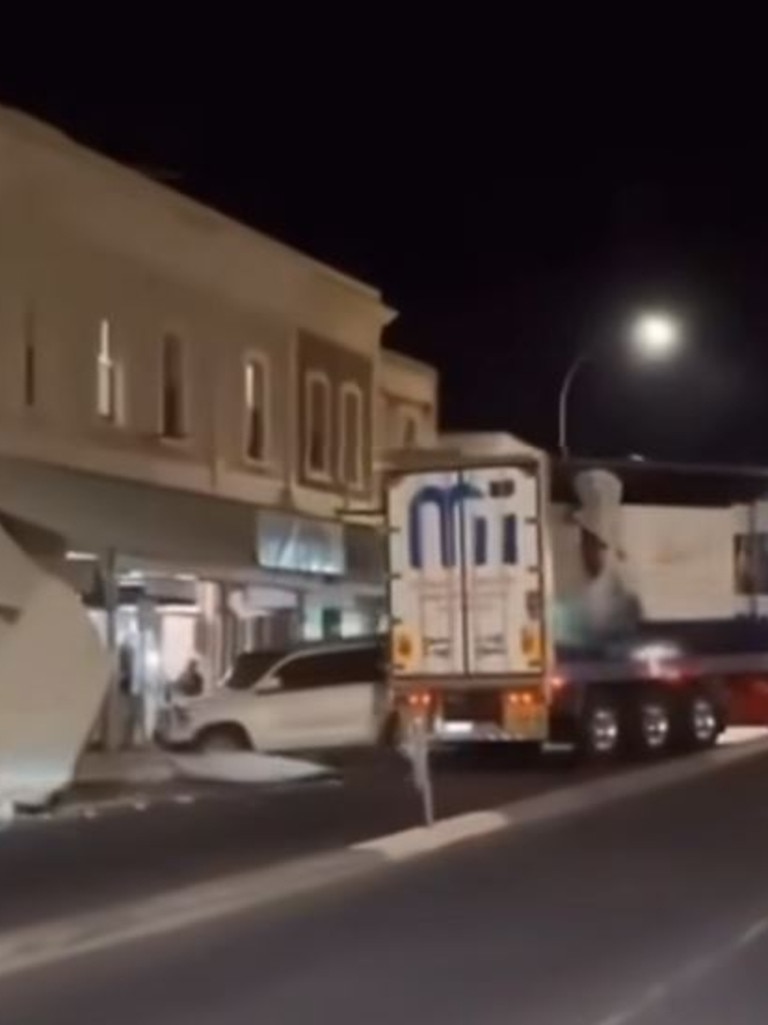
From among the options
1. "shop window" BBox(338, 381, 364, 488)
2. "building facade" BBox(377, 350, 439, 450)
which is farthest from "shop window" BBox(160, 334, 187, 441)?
"building facade" BBox(377, 350, 439, 450)

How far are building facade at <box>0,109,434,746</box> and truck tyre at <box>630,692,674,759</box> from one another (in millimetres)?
6382

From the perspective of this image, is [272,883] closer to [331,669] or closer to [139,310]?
[331,669]

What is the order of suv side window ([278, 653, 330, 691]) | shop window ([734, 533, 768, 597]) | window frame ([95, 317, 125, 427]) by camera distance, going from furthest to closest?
1. shop window ([734, 533, 768, 597])
2. window frame ([95, 317, 125, 427])
3. suv side window ([278, 653, 330, 691])

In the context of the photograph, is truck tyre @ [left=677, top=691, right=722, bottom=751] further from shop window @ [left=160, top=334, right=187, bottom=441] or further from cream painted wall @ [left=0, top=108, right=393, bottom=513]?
shop window @ [left=160, top=334, right=187, bottom=441]

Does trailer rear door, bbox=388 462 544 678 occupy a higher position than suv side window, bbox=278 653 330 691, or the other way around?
trailer rear door, bbox=388 462 544 678

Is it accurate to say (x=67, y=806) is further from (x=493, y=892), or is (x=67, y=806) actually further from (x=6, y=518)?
(x=493, y=892)

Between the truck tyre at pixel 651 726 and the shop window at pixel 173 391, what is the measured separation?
7676 millimetres

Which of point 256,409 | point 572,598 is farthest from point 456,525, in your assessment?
point 256,409

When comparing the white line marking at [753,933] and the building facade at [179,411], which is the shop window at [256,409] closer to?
the building facade at [179,411]

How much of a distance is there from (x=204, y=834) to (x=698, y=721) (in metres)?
15.8

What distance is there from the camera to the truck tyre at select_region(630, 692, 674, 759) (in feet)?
115

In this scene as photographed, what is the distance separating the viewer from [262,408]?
41.3 meters

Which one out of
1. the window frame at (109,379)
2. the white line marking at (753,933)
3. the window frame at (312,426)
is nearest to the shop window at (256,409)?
the window frame at (312,426)

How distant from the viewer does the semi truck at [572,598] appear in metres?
31.1
